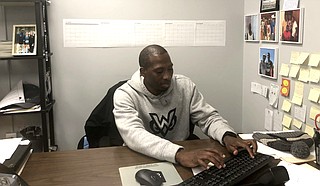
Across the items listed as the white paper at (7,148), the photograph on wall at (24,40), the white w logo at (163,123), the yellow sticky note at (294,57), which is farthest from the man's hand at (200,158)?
the photograph on wall at (24,40)

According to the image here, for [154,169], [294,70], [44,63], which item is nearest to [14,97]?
[44,63]

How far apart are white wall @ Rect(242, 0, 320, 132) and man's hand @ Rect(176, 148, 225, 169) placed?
96cm

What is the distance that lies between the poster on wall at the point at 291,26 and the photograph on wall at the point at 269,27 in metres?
0.08

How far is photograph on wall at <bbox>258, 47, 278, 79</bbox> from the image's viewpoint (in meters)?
2.42

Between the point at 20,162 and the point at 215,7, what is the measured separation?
2.18 m

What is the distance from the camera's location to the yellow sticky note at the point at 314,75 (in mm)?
1930

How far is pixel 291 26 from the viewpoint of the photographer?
2.18 m

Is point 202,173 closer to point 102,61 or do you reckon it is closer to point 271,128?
point 271,128

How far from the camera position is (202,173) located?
124 cm

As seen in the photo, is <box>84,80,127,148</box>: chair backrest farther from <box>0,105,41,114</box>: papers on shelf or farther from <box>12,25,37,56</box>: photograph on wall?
<box>12,25,37,56</box>: photograph on wall

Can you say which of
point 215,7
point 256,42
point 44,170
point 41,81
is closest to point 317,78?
point 256,42

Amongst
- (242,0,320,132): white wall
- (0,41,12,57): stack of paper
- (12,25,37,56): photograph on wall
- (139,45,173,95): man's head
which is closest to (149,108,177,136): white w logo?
(139,45,173,95): man's head

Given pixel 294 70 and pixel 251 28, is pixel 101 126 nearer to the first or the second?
pixel 294 70

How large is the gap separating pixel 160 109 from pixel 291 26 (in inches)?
40.2
